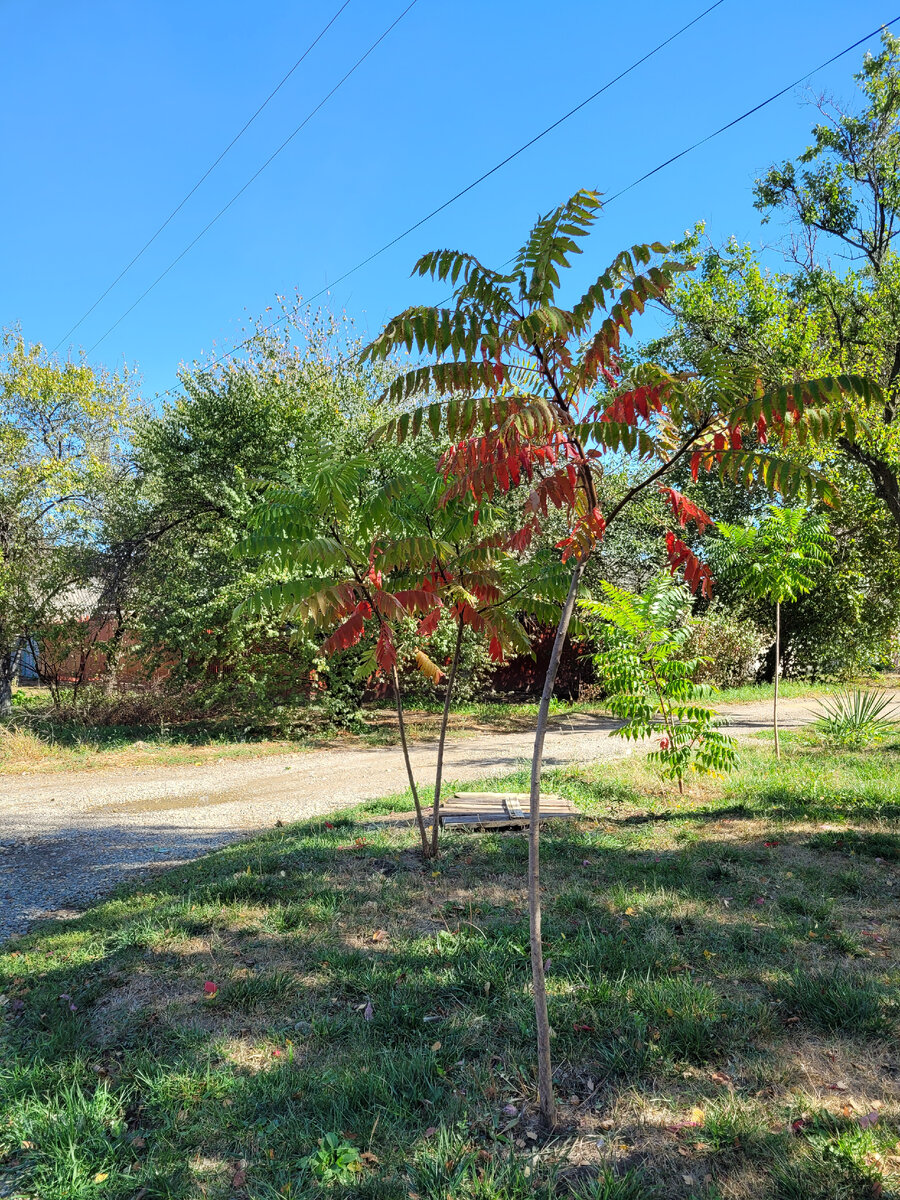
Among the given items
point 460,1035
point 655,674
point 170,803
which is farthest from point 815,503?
point 460,1035

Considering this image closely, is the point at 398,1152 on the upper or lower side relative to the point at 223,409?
lower

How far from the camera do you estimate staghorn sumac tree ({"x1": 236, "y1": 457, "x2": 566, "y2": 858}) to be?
4.54m

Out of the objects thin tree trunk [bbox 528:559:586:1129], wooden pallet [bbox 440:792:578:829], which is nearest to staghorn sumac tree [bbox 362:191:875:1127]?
thin tree trunk [bbox 528:559:586:1129]

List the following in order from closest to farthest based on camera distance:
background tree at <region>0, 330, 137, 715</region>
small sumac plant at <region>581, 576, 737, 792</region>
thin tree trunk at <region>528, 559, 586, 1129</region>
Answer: thin tree trunk at <region>528, 559, 586, 1129</region>, small sumac plant at <region>581, 576, 737, 792</region>, background tree at <region>0, 330, 137, 715</region>

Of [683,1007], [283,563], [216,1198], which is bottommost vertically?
[216,1198]

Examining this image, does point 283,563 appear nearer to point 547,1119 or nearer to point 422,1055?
point 422,1055

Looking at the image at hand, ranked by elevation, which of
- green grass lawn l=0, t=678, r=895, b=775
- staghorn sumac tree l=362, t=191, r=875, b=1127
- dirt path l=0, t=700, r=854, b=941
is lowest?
dirt path l=0, t=700, r=854, b=941

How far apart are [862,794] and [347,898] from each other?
518cm

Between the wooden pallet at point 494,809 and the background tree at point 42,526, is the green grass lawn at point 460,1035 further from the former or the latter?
the background tree at point 42,526

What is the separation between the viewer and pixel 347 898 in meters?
4.75

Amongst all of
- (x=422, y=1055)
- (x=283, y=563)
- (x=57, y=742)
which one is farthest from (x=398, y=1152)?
(x=57, y=742)

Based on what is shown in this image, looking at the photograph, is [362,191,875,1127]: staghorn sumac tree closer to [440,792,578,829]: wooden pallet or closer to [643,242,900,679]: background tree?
[440,792,578,829]: wooden pallet

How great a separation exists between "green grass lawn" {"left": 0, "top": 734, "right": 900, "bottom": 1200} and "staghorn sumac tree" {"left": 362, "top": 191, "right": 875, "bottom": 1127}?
1.44ft

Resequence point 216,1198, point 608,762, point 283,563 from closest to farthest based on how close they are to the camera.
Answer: point 216,1198
point 283,563
point 608,762
